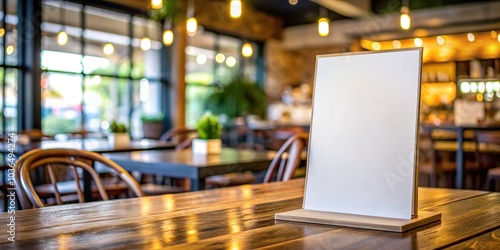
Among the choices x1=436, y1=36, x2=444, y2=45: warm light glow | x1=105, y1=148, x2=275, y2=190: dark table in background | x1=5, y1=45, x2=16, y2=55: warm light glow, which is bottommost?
x1=105, y1=148, x2=275, y2=190: dark table in background

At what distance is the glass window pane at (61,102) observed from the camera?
7.54 metres

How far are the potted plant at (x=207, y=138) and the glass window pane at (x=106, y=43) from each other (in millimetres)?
4965

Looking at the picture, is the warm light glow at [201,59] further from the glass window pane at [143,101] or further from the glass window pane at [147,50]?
the glass window pane at [143,101]

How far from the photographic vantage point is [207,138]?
140 inches

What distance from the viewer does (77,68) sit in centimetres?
792

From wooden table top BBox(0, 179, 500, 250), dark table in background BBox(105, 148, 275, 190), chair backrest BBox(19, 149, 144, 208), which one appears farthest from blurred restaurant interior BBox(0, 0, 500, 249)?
wooden table top BBox(0, 179, 500, 250)

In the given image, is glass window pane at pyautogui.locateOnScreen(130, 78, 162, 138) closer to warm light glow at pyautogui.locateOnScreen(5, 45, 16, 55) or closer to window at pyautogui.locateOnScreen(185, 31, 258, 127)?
window at pyautogui.locateOnScreen(185, 31, 258, 127)

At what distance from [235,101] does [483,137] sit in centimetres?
594

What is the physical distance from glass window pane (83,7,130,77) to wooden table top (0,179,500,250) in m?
7.19

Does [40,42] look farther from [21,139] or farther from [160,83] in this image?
[21,139]

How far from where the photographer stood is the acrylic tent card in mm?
1053

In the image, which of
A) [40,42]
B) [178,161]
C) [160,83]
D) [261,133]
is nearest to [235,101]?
[160,83]

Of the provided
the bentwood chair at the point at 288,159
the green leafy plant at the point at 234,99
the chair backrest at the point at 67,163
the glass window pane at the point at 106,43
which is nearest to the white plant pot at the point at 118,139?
the bentwood chair at the point at 288,159

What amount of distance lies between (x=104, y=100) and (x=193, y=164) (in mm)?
5839
